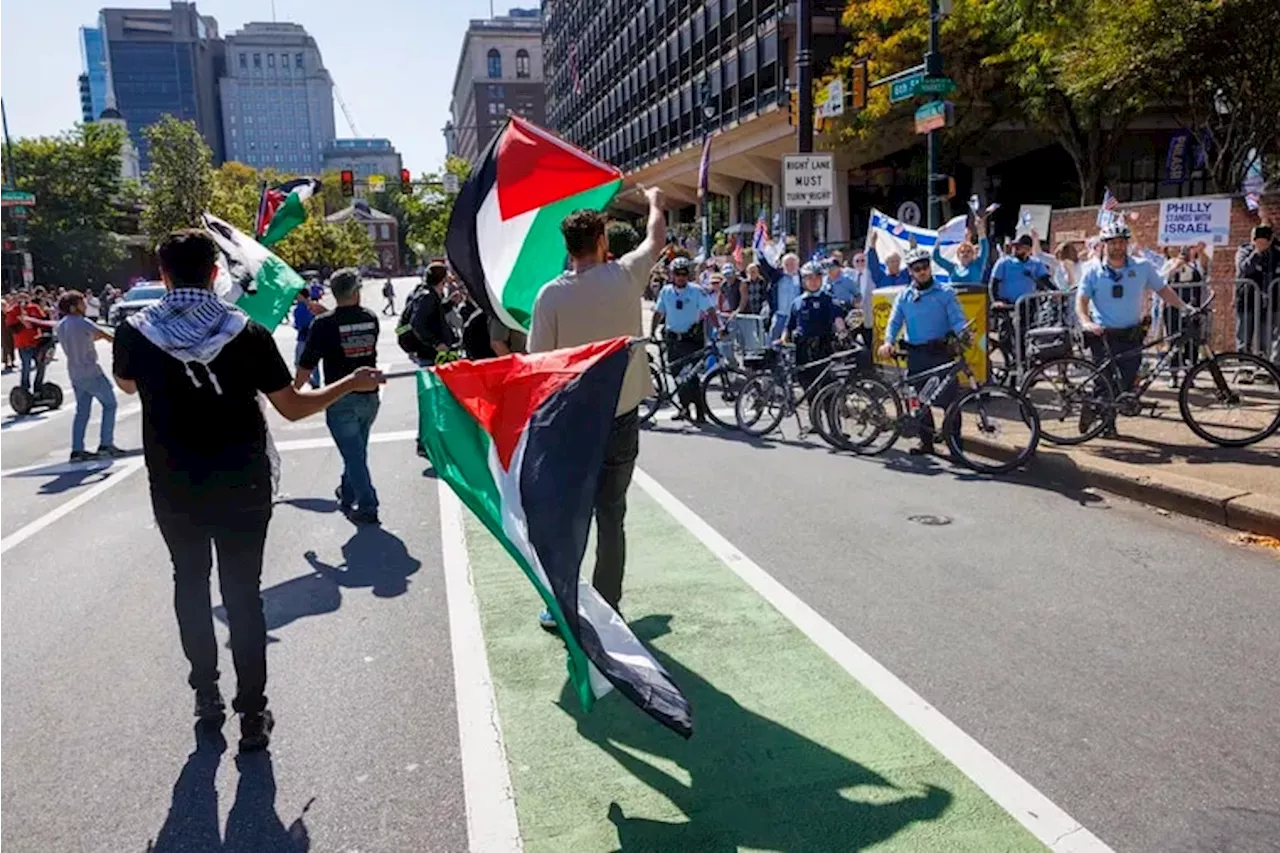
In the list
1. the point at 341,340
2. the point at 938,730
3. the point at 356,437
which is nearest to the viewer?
the point at 938,730

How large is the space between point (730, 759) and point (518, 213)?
3.16m

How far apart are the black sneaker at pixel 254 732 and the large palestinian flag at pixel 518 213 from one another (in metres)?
2.34

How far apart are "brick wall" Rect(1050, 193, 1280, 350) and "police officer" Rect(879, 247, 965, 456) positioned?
162 inches

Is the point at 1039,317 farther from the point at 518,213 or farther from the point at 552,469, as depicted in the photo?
the point at 552,469

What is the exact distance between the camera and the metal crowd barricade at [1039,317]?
12102 mm

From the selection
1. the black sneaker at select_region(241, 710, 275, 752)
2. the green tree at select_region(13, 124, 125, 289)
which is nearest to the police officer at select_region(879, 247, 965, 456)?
the black sneaker at select_region(241, 710, 275, 752)

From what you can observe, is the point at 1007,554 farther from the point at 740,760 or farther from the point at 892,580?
the point at 740,760

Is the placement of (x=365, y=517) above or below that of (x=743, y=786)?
above

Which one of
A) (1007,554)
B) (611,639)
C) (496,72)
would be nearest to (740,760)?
(611,639)

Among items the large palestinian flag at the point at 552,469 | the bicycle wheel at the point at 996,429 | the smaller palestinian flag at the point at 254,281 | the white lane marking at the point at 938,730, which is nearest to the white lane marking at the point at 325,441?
the smaller palestinian flag at the point at 254,281

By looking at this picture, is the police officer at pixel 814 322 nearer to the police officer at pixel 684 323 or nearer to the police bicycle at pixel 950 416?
the police officer at pixel 684 323

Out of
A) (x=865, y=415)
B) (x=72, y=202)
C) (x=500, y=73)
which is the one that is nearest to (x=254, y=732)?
(x=865, y=415)

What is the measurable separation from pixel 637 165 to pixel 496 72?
346 ft

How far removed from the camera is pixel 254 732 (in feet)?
13.9
